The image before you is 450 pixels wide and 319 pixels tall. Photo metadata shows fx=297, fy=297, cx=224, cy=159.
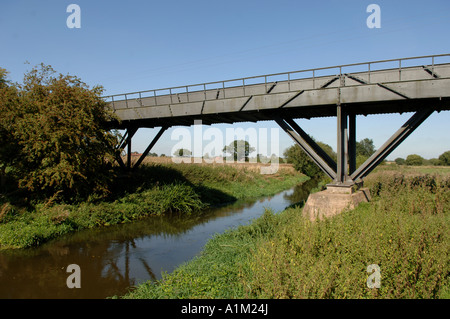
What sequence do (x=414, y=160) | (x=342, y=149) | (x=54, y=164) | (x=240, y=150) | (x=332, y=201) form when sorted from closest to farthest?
(x=332, y=201)
(x=342, y=149)
(x=54, y=164)
(x=240, y=150)
(x=414, y=160)

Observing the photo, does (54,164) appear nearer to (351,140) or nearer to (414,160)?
(351,140)

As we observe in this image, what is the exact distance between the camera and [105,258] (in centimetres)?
980

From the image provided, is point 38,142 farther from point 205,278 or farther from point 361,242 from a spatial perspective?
point 361,242

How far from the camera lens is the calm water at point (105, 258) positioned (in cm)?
748

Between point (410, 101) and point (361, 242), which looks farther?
point (410, 101)

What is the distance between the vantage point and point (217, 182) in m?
27.0

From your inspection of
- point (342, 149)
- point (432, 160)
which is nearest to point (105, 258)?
point (342, 149)

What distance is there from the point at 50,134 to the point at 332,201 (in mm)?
12077

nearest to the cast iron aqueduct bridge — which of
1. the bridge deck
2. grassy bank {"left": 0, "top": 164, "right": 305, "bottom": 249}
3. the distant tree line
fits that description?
the bridge deck

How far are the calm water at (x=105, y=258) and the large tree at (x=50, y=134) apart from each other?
122 inches

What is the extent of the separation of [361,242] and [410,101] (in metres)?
7.74
